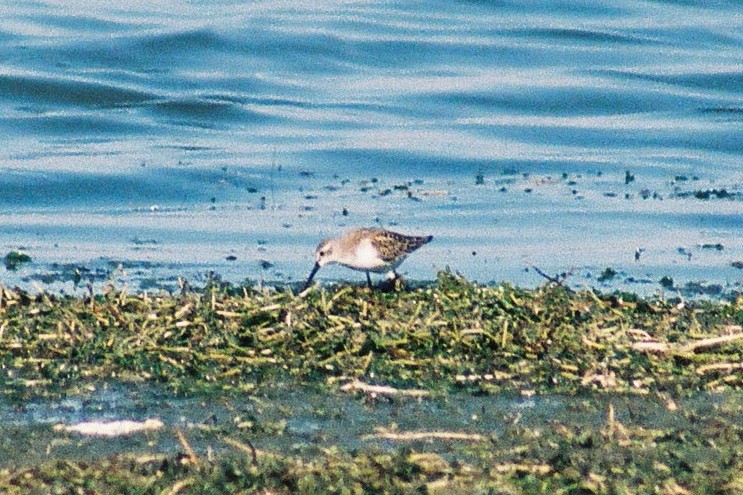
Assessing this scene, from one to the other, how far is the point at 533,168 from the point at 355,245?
7.50 meters

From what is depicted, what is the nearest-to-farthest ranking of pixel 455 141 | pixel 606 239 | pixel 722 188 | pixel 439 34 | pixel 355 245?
pixel 355 245
pixel 606 239
pixel 722 188
pixel 455 141
pixel 439 34

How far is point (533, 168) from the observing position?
1639cm

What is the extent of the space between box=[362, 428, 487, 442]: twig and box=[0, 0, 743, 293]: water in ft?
16.2

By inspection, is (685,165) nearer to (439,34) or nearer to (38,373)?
(439,34)

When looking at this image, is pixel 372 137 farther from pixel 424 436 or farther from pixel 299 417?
pixel 424 436

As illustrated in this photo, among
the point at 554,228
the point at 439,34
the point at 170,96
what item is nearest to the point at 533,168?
the point at 554,228

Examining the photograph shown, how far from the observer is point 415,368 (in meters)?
6.58

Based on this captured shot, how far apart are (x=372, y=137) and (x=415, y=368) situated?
11912 mm

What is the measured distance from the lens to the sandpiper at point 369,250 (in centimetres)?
902

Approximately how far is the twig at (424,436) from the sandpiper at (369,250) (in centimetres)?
330

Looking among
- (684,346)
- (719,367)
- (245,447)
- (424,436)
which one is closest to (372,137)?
(684,346)

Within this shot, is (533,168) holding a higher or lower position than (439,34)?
lower

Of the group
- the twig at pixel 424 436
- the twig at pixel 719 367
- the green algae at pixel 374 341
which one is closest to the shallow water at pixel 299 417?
the twig at pixel 424 436

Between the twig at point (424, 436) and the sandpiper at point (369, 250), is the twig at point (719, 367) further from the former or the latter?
the sandpiper at point (369, 250)
